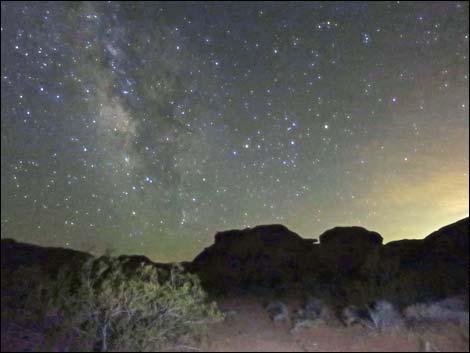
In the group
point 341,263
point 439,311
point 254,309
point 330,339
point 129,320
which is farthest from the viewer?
point 341,263

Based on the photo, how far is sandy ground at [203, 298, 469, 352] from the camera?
34.2 ft

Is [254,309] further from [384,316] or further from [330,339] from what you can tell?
[384,316]

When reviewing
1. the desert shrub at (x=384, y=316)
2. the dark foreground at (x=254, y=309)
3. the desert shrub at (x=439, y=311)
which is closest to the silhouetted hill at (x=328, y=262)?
the dark foreground at (x=254, y=309)

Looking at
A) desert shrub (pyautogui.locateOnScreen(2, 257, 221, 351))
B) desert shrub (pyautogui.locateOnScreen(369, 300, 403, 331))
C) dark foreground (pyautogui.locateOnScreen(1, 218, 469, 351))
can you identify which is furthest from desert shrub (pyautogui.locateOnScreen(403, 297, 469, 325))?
desert shrub (pyautogui.locateOnScreen(2, 257, 221, 351))

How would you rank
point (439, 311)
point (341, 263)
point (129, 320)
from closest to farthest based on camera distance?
1. point (129, 320)
2. point (439, 311)
3. point (341, 263)

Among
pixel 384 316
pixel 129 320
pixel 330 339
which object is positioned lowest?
pixel 330 339

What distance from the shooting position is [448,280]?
15875mm

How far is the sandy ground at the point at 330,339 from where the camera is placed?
34.2 feet

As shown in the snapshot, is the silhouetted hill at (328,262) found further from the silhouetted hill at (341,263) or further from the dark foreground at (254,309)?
the dark foreground at (254,309)

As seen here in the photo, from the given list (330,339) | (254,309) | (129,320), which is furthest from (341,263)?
(129,320)

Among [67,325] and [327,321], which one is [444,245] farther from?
[67,325]

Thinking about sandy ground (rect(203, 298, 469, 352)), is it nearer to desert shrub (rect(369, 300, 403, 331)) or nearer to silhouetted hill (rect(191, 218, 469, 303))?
desert shrub (rect(369, 300, 403, 331))

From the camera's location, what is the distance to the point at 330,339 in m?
11.2

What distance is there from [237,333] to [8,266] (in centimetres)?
1434
